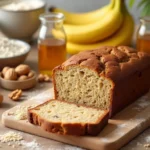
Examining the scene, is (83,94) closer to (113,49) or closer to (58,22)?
(113,49)

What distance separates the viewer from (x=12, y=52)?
2328 millimetres

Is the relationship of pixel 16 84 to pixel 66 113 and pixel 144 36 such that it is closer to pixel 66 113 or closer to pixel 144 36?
pixel 66 113

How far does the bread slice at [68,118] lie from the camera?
5.42 ft

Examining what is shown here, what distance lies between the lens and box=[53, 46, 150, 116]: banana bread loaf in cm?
180

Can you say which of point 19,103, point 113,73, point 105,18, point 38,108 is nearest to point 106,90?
point 113,73

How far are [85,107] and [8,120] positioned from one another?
26 centimetres

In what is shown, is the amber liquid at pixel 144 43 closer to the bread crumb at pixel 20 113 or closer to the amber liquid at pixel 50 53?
the amber liquid at pixel 50 53

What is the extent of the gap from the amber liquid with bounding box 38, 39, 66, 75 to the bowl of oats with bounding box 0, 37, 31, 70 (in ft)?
0.30

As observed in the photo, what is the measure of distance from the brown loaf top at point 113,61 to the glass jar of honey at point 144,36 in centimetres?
29

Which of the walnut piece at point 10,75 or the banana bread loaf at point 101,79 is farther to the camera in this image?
the walnut piece at point 10,75

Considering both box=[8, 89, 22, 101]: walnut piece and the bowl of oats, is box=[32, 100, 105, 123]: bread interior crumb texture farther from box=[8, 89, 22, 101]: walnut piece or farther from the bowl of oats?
the bowl of oats

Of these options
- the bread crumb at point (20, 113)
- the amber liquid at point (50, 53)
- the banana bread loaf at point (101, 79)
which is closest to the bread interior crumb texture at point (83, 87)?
the banana bread loaf at point (101, 79)

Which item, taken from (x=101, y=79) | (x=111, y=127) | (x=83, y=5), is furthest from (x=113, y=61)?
(x=83, y=5)

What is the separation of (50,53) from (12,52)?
198mm
